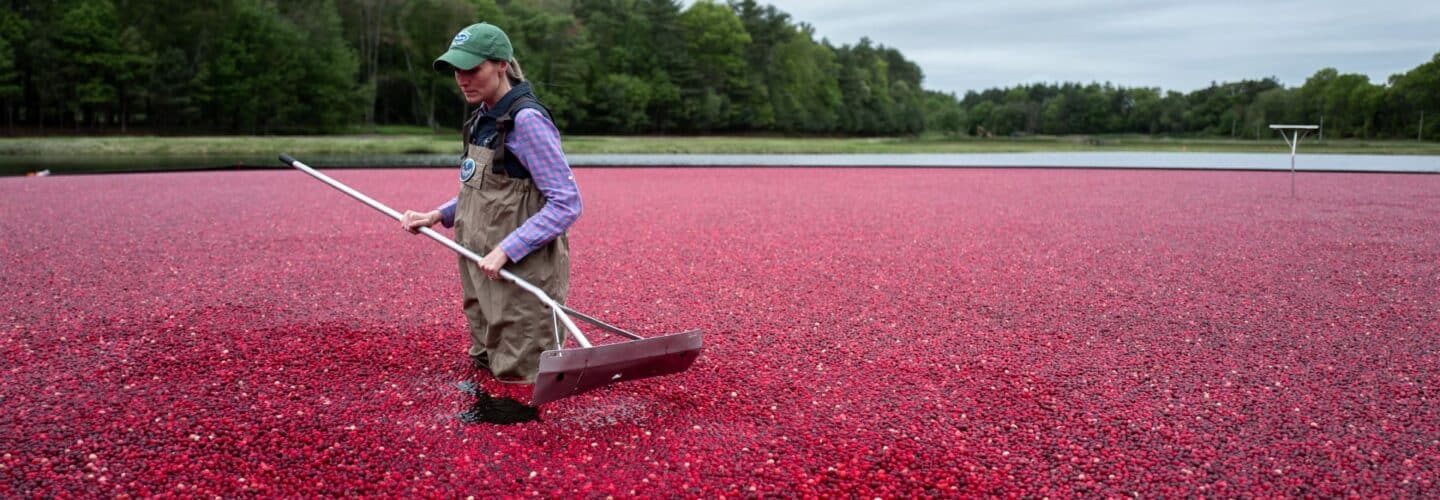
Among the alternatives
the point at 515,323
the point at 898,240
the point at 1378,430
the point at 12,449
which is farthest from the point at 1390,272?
the point at 12,449

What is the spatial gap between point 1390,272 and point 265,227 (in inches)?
492

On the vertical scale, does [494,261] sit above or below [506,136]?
below

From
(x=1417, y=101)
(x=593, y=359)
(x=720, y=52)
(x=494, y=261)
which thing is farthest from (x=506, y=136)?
(x=720, y=52)

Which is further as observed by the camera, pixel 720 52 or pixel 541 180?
pixel 720 52

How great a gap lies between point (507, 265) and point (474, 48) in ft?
→ 3.02

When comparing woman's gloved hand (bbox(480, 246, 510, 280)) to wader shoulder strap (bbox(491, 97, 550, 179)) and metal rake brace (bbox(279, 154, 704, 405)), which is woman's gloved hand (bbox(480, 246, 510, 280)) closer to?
metal rake brace (bbox(279, 154, 704, 405))

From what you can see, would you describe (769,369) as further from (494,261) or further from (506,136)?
(506,136)

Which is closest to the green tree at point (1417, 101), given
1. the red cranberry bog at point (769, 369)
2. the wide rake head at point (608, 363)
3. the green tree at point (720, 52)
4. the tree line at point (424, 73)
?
the tree line at point (424, 73)

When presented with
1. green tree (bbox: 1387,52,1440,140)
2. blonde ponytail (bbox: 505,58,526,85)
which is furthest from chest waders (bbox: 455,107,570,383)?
green tree (bbox: 1387,52,1440,140)

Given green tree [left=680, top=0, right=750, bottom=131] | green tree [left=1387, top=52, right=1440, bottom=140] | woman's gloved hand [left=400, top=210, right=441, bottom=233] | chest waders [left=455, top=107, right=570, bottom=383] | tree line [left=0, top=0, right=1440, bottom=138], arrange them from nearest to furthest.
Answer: chest waders [left=455, top=107, right=570, bottom=383] → woman's gloved hand [left=400, top=210, right=441, bottom=233] → tree line [left=0, top=0, right=1440, bottom=138] → green tree [left=1387, top=52, right=1440, bottom=140] → green tree [left=680, top=0, right=750, bottom=131]

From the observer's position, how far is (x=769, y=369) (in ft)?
16.7

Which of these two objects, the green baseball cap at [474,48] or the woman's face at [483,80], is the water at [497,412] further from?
the green baseball cap at [474,48]

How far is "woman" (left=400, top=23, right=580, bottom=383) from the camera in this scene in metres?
3.72

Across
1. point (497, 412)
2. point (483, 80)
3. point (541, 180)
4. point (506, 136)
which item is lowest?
point (497, 412)
